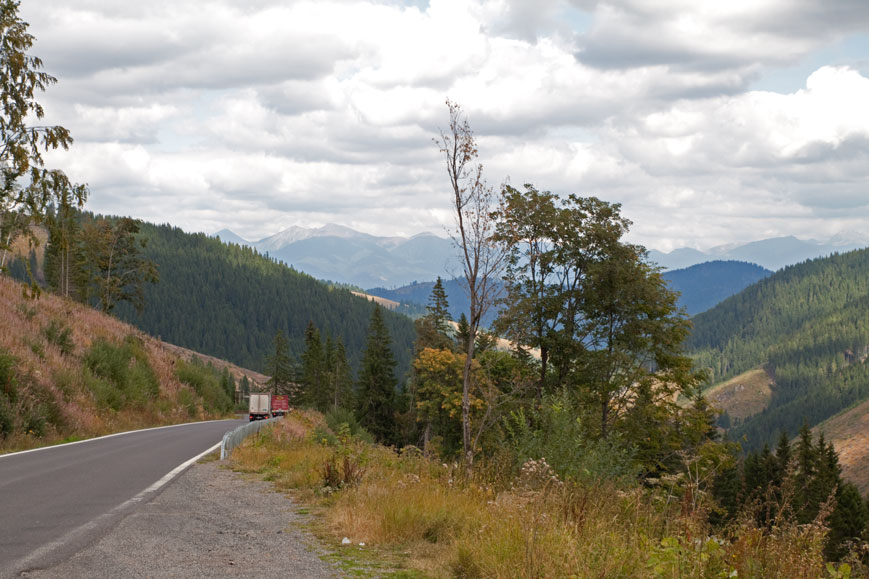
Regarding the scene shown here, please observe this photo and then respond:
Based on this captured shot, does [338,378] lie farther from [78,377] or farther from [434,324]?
[78,377]

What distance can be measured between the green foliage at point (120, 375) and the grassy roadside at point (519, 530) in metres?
15.5

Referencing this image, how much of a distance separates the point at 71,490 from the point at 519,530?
725 cm

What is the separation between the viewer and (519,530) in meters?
6.01

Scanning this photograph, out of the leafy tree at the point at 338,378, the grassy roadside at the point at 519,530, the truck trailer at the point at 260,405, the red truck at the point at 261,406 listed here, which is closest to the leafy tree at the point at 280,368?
the leafy tree at the point at 338,378

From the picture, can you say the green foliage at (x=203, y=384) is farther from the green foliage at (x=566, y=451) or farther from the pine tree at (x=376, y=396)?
the green foliage at (x=566, y=451)

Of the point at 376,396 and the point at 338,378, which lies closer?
the point at 376,396

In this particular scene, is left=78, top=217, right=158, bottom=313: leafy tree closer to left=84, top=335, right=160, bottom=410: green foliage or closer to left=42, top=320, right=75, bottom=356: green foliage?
left=84, top=335, right=160, bottom=410: green foliage

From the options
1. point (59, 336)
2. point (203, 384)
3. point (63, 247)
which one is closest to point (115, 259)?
point (203, 384)

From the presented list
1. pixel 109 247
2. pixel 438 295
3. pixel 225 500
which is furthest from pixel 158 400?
pixel 109 247

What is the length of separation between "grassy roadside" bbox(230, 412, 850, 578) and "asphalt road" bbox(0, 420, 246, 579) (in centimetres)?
240

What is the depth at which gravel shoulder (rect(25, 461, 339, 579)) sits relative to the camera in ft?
19.7

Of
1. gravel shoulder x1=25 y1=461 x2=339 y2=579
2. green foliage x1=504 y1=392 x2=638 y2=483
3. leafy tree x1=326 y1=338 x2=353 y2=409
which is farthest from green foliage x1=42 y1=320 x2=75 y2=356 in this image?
leafy tree x1=326 y1=338 x2=353 y2=409

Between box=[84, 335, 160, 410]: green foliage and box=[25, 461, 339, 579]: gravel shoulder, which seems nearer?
box=[25, 461, 339, 579]: gravel shoulder

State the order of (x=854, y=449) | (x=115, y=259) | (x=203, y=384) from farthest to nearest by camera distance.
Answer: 1. (x=854, y=449)
2. (x=115, y=259)
3. (x=203, y=384)
